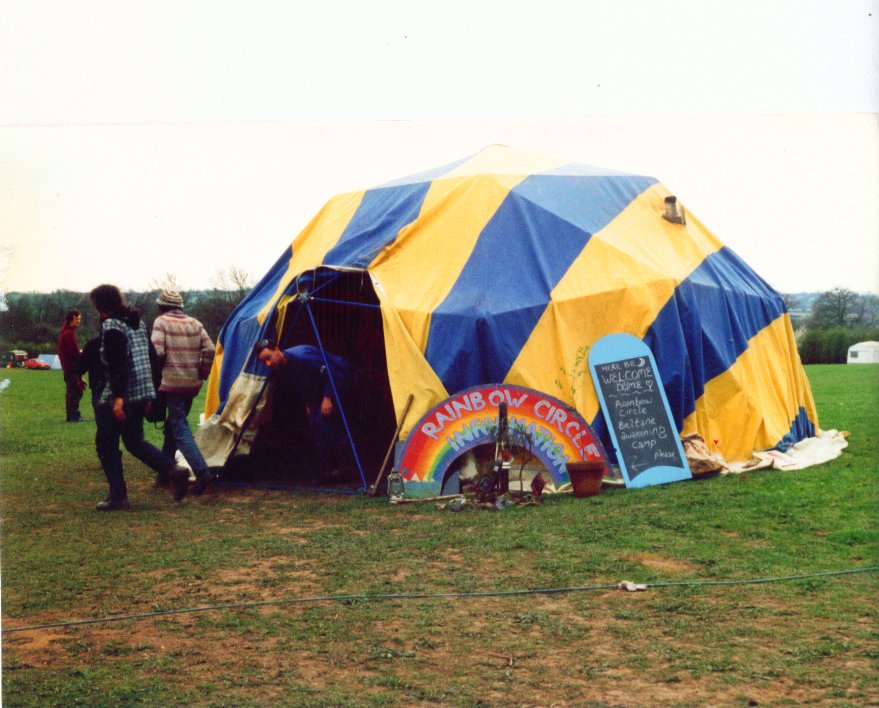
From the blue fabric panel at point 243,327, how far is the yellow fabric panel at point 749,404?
14.8 ft

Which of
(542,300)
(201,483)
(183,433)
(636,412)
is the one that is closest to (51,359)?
(183,433)

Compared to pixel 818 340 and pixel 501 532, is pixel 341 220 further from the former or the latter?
pixel 818 340

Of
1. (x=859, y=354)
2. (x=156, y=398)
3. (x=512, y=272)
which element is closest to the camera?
(x=156, y=398)

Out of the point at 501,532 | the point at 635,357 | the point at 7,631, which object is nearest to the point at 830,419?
the point at 635,357

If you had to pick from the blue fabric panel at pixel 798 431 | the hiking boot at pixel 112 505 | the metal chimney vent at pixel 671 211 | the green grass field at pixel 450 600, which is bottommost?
the green grass field at pixel 450 600

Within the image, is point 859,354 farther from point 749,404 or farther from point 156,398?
point 156,398

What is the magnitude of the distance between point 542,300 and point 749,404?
2.42m

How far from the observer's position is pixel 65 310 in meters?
10.8

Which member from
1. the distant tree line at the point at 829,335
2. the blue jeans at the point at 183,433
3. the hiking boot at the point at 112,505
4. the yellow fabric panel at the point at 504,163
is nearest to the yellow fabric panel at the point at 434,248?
the yellow fabric panel at the point at 504,163

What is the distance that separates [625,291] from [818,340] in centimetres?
1506

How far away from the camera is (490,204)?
945cm

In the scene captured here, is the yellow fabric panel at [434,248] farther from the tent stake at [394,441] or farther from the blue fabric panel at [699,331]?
the blue fabric panel at [699,331]

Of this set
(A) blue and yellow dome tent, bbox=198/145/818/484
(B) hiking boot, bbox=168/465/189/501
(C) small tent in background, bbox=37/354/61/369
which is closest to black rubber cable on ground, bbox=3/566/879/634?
(B) hiking boot, bbox=168/465/189/501

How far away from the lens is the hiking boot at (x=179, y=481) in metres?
7.91
